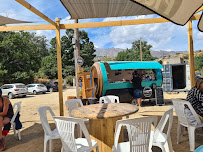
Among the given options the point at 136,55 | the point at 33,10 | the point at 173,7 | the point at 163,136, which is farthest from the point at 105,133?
the point at 136,55

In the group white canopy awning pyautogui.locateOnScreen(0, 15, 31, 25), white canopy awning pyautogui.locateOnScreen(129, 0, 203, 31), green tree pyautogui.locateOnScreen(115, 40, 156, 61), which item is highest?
green tree pyautogui.locateOnScreen(115, 40, 156, 61)

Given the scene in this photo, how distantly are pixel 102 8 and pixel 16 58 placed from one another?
2050 centimetres

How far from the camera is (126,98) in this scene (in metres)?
8.40

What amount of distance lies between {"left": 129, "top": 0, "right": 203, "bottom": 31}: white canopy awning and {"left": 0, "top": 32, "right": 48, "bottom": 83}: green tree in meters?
21.6

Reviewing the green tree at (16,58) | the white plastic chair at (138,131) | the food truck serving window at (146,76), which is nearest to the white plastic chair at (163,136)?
the white plastic chair at (138,131)

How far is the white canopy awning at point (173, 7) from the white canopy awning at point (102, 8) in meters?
1.91

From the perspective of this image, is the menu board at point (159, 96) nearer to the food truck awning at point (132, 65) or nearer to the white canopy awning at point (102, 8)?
the food truck awning at point (132, 65)

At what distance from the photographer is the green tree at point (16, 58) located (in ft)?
68.7

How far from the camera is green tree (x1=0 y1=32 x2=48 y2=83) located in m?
21.0

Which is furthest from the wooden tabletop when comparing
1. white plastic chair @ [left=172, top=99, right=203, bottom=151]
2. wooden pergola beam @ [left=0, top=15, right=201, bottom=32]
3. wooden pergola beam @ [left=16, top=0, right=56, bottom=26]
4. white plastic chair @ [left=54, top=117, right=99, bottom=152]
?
wooden pergola beam @ [left=0, top=15, right=201, bottom=32]

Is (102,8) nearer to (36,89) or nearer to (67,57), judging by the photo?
(36,89)

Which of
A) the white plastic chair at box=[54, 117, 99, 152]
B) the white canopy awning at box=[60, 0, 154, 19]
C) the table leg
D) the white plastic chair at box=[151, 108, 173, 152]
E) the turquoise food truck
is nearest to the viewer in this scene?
the white plastic chair at box=[54, 117, 99, 152]

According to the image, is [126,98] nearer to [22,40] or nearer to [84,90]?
[84,90]

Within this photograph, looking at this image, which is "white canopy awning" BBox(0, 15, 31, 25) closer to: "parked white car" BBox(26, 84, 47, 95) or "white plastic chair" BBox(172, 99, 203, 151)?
"white plastic chair" BBox(172, 99, 203, 151)
